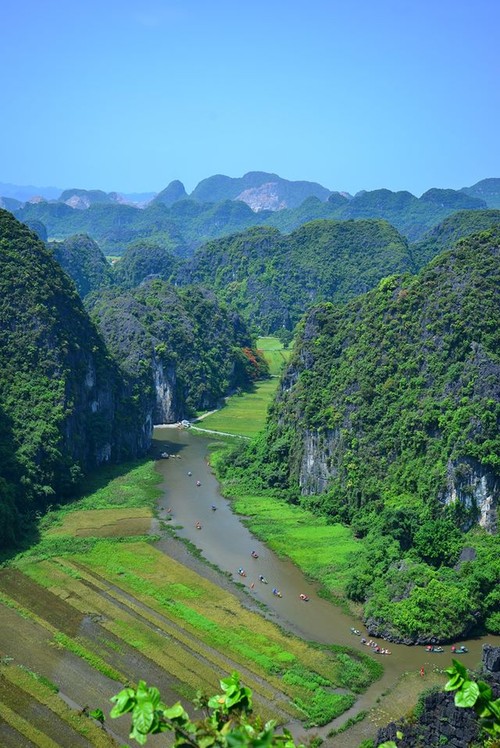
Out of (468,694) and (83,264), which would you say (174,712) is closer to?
(468,694)

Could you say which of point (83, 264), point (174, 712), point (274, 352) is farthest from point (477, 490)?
point (83, 264)

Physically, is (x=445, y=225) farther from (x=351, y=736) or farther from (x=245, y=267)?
(x=351, y=736)

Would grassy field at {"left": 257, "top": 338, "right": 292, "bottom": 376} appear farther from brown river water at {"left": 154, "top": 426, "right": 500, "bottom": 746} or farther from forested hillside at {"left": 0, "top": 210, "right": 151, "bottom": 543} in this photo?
brown river water at {"left": 154, "top": 426, "right": 500, "bottom": 746}

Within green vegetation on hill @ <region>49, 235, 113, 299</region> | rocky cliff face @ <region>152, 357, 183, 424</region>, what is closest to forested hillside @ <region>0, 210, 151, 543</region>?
rocky cliff face @ <region>152, 357, 183, 424</region>

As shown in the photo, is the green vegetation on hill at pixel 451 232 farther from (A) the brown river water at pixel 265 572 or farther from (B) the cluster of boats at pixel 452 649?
(B) the cluster of boats at pixel 452 649

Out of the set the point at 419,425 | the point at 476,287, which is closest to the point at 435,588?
the point at 419,425

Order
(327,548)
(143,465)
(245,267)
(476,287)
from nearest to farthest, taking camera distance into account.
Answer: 1. (327,548)
2. (476,287)
3. (143,465)
4. (245,267)
